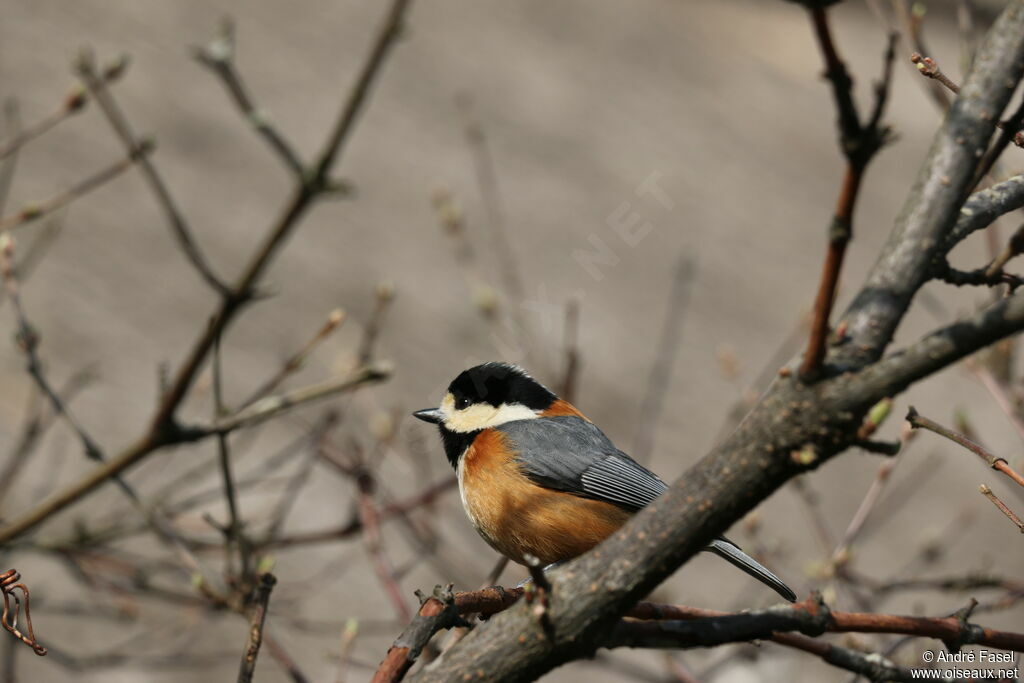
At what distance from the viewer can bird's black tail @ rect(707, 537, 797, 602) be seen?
261 centimetres

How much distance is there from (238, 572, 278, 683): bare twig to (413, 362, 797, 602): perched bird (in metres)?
0.97

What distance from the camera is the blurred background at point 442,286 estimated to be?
371cm

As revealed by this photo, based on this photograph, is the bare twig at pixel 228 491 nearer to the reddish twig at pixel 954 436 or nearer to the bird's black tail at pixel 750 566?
the bird's black tail at pixel 750 566

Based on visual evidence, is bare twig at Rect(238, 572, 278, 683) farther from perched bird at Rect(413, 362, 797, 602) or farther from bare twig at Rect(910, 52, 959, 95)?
bare twig at Rect(910, 52, 959, 95)

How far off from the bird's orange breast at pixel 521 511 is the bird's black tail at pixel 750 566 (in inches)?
11.2

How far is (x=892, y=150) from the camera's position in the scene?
8.73 m

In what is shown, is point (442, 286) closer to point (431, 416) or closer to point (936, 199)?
point (431, 416)

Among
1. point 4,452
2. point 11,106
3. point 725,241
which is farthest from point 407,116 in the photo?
point 11,106

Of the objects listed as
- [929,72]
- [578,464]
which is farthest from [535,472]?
[929,72]

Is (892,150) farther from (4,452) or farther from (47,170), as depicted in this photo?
(4,452)

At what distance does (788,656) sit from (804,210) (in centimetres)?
448

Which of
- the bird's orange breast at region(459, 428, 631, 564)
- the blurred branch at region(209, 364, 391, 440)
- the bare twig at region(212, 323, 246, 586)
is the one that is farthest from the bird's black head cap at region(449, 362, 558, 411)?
the blurred branch at region(209, 364, 391, 440)

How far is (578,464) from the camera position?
9.68ft

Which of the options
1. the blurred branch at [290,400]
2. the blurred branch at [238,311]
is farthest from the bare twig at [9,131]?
the blurred branch at [290,400]
